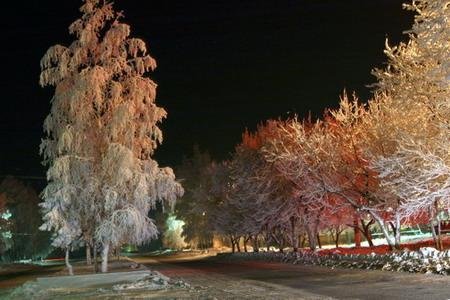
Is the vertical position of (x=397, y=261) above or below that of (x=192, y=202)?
below

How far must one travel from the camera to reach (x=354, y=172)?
34.5m

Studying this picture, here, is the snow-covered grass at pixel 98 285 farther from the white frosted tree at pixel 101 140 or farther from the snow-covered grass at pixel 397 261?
the snow-covered grass at pixel 397 261

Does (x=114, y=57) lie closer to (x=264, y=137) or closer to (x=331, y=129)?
(x=331, y=129)

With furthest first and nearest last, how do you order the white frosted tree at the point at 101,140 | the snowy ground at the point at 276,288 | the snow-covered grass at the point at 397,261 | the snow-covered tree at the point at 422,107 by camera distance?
1. the white frosted tree at the point at 101,140
2. the snow-covered grass at the point at 397,261
3. the snowy ground at the point at 276,288
4. the snow-covered tree at the point at 422,107

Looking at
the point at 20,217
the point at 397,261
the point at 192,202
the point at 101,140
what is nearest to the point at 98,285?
the point at 101,140

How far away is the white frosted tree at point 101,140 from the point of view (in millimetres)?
26609

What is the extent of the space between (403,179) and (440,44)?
6.02 metres

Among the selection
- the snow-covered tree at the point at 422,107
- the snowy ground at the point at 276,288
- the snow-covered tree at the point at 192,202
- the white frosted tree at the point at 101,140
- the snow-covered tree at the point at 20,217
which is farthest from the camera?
the snow-covered tree at the point at 20,217

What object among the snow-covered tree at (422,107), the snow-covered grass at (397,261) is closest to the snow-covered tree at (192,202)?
the snow-covered grass at (397,261)

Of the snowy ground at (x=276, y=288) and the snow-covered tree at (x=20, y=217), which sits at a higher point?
the snow-covered tree at (x=20, y=217)

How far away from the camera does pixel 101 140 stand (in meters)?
27.7

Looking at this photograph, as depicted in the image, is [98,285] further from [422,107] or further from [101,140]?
[422,107]

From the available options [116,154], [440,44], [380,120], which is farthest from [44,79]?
[440,44]

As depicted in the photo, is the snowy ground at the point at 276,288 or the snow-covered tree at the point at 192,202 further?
the snow-covered tree at the point at 192,202
